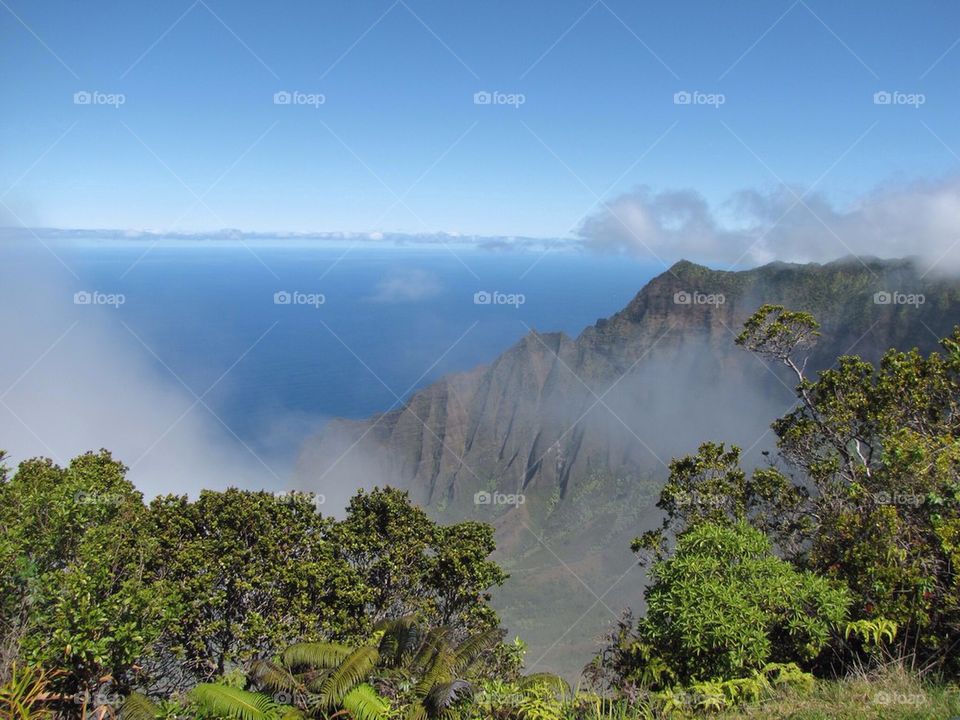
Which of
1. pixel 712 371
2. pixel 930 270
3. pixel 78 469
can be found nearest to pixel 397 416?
pixel 712 371

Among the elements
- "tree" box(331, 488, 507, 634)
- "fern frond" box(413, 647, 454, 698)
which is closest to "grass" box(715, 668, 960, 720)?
"fern frond" box(413, 647, 454, 698)

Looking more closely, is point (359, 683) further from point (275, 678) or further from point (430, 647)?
point (430, 647)

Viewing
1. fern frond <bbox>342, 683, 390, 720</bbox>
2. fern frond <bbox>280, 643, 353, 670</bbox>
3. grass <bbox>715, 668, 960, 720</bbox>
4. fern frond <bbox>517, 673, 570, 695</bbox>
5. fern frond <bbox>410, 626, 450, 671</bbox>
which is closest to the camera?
grass <bbox>715, 668, 960, 720</bbox>

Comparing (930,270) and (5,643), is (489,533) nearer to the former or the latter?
(5,643)

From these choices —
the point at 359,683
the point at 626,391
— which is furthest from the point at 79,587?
the point at 626,391

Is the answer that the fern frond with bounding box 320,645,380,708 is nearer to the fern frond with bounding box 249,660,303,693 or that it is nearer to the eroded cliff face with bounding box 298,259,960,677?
the fern frond with bounding box 249,660,303,693

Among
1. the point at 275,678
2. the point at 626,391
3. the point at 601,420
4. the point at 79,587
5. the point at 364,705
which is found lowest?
the point at 364,705

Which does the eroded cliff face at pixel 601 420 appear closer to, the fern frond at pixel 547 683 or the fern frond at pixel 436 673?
the fern frond at pixel 547 683
